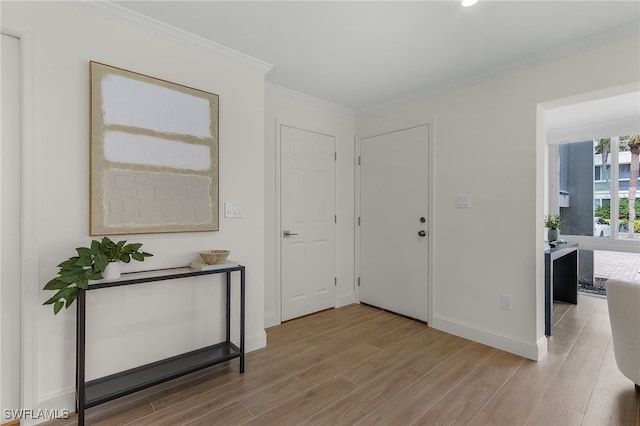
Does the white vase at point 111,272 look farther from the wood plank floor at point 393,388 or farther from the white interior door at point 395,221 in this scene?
the white interior door at point 395,221

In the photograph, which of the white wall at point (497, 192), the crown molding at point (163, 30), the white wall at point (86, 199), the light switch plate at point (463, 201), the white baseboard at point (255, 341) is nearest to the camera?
the white wall at point (86, 199)

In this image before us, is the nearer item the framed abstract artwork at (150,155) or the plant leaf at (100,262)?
the plant leaf at (100,262)

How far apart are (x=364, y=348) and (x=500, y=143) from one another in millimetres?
2119

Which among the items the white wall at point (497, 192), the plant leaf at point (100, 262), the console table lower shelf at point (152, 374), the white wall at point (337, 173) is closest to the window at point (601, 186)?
the white wall at point (497, 192)

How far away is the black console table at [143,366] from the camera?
1651 millimetres

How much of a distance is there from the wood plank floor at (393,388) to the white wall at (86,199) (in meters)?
0.30

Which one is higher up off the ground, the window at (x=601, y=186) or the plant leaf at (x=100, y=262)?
the window at (x=601, y=186)

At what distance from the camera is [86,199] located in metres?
1.87

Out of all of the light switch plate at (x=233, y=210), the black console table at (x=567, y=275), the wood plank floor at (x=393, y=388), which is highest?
the light switch plate at (x=233, y=210)

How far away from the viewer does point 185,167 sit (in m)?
2.23

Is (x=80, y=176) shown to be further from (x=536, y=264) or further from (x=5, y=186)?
(x=536, y=264)

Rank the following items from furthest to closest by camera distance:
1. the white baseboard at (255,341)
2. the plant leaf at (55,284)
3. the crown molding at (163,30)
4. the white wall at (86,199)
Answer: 1. the white baseboard at (255,341)
2. the crown molding at (163,30)
3. the white wall at (86,199)
4. the plant leaf at (55,284)


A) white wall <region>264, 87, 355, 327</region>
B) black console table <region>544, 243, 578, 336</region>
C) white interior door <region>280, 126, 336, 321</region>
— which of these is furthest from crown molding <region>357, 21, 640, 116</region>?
black console table <region>544, 243, 578, 336</region>

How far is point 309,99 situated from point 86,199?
→ 2.33 meters
